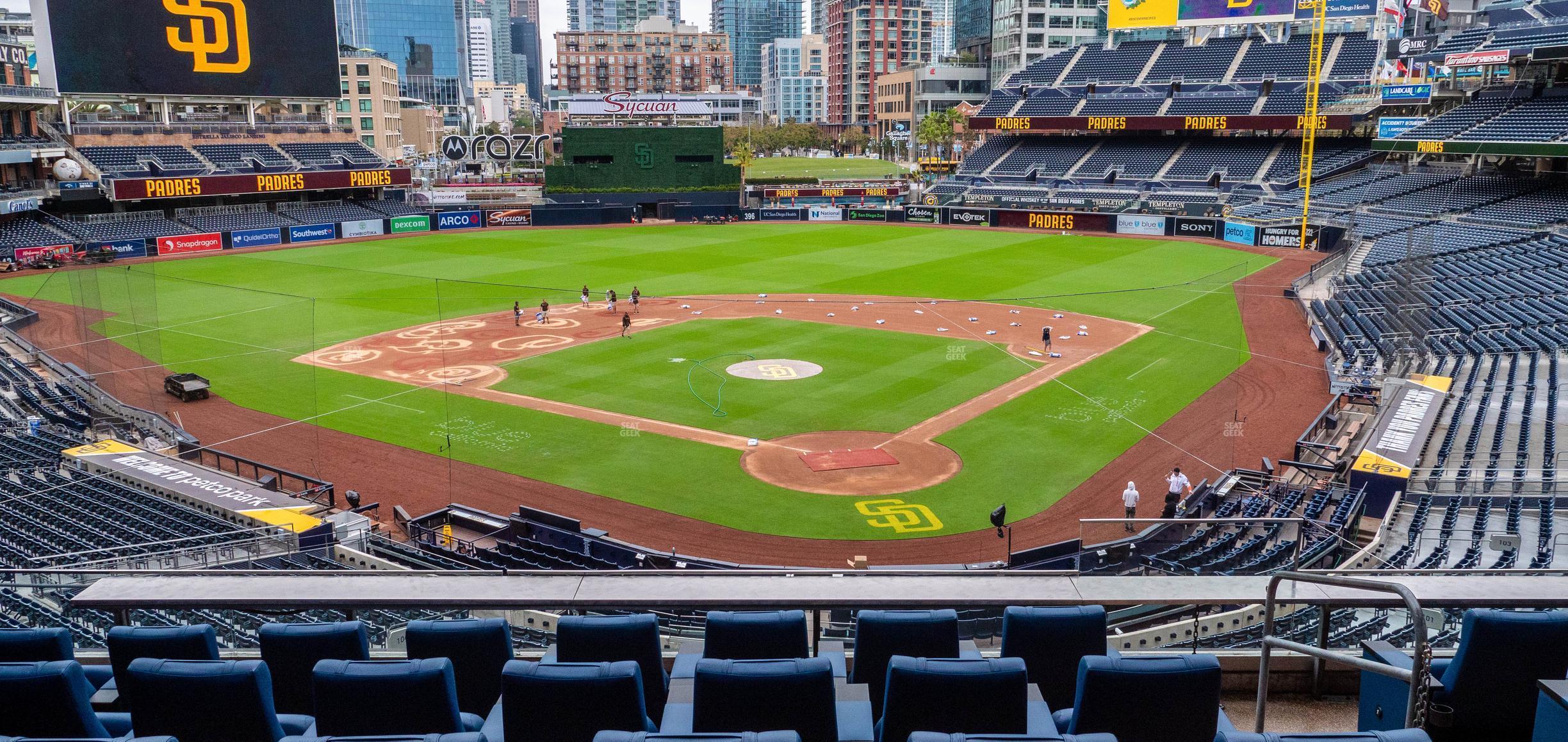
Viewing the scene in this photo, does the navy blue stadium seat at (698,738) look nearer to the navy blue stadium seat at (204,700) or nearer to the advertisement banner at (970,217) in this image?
the navy blue stadium seat at (204,700)

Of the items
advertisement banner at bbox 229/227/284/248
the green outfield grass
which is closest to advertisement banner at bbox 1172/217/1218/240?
the green outfield grass

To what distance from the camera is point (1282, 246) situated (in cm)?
6175

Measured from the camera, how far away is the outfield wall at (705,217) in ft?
203

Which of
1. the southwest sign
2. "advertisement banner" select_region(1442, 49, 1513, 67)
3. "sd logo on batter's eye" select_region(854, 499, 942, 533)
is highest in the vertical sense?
"advertisement banner" select_region(1442, 49, 1513, 67)

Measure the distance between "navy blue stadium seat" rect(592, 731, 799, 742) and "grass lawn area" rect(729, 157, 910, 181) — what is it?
114658mm

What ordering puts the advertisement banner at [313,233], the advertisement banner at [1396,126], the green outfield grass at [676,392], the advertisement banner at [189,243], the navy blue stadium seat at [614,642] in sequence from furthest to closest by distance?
the advertisement banner at [313,233], the advertisement banner at [189,243], the advertisement banner at [1396,126], the green outfield grass at [676,392], the navy blue stadium seat at [614,642]

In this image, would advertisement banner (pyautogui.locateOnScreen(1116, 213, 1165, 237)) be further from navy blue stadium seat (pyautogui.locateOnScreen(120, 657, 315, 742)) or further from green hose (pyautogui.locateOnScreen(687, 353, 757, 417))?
navy blue stadium seat (pyautogui.locateOnScreen(120, 657, 315, 742))

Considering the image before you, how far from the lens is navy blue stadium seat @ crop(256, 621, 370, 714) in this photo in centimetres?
643

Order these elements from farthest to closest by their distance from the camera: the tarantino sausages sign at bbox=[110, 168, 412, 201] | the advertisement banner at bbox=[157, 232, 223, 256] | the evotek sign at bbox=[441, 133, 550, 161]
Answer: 1. the evotek sign at bbox=[441, 133, 550, 161]
2. the tarantino sausages sign at bbox=[110, 168, 412, 201]
3. the advertisement banner at bbox=[157, 232, 223, 256]

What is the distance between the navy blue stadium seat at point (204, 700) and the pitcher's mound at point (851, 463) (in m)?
18.3

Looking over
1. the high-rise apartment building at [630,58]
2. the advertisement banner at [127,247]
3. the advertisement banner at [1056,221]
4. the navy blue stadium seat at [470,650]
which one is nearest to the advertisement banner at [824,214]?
the advertisement banner at [1056,221]

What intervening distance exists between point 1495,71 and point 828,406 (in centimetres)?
5137

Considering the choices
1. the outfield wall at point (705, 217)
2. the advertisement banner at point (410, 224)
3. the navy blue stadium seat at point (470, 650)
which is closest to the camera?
the navy blue stadium seat at point (470, 650)

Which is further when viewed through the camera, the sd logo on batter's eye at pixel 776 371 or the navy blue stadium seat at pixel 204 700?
the sd logo on batter's eye at pixel 776 371
